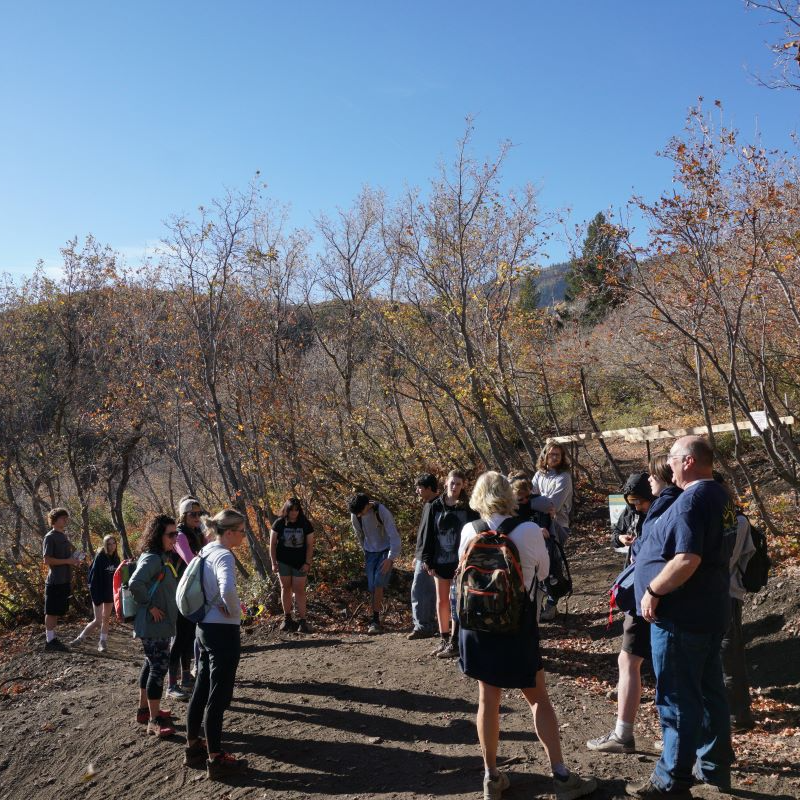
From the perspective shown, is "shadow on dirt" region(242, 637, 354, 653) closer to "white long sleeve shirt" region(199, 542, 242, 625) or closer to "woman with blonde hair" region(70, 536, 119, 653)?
"woman with blonde hair" region(70, 536, 119, 653)

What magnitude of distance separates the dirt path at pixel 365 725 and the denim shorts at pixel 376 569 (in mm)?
627

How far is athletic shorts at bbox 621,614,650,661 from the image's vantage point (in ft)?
14.5

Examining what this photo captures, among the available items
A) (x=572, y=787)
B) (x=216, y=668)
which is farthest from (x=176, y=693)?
(x=572, y=787)

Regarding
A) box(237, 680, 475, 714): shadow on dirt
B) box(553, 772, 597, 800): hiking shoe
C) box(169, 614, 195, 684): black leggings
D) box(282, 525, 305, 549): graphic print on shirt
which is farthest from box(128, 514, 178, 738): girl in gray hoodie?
box(553, 772, 597, 800): hiking shoe

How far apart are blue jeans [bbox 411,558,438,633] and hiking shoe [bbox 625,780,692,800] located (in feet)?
12.5

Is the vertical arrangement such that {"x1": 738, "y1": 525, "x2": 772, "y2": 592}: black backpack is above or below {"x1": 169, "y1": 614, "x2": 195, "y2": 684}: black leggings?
above

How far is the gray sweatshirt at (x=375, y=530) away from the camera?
8273 mm

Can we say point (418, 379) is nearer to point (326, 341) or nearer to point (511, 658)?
point (326, 341)

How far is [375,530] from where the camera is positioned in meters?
8.41

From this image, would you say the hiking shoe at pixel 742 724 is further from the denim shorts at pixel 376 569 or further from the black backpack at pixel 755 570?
the denim shorts at pixel 376 569

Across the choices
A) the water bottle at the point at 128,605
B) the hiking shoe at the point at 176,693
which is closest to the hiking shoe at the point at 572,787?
the water bottle at the point at 128,605

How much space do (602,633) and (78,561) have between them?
680 centimetres

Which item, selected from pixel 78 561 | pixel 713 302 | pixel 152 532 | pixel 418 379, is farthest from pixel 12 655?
pixel 713 302

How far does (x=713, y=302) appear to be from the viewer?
27.6 ft
